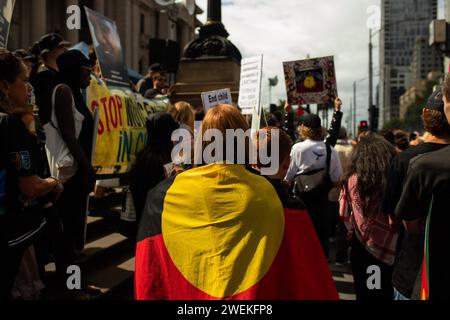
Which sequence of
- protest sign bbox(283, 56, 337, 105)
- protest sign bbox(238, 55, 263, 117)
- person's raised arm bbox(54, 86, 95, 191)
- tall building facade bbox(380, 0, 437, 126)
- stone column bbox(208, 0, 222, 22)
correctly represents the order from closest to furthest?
1. person's raised arm bbox(54, 86, 95, 191)
2. protest sign bbox(238, 55, 263, 117)
3. protest sign bbox(283, 56, 337, 105)
4. stone column bbox(208, 0, 222, 22)
5. tall building facade bbox(380, 0, 437, 126)

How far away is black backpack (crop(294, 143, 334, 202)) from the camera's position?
5.61 meters

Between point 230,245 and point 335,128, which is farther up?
point 335,128

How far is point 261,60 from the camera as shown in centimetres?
631

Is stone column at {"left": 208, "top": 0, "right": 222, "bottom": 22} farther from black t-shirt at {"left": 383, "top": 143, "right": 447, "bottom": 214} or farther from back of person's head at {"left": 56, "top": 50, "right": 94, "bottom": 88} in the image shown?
black t-shirt at {"left": 383, "top": 143, "right": 447, "bottom": 214}

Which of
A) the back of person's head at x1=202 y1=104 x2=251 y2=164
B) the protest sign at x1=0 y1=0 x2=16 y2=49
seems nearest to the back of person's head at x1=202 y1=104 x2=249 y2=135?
the back of person's head at x1=202 y1=104 x2=251 y2=164

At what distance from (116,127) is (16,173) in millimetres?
3442

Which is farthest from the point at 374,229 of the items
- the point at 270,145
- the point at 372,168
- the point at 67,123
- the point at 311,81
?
the point at 311,81

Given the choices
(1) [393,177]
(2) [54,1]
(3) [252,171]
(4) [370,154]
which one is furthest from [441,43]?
(2) [54,1]

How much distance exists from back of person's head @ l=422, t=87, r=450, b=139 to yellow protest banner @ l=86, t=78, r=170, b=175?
3715mm

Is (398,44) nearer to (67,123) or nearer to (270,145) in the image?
(67,123)

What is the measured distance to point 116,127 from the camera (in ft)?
19.7

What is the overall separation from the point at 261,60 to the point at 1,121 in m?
4.26

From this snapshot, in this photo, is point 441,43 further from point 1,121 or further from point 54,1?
point 54,1
